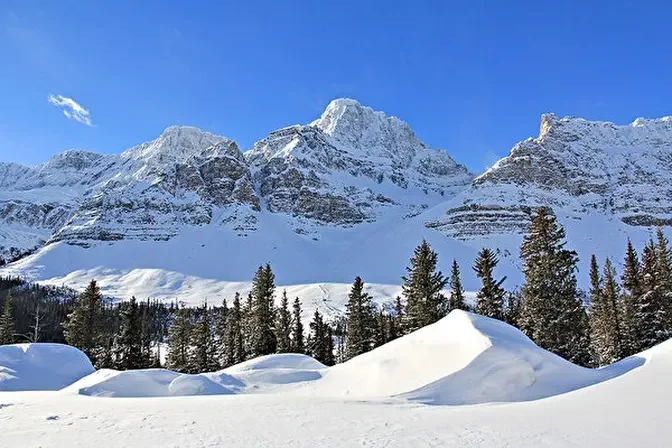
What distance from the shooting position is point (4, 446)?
703 cm

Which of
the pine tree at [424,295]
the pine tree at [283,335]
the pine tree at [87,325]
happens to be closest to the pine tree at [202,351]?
the pine tree at [87,325]

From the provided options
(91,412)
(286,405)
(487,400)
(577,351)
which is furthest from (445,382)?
(577,351)

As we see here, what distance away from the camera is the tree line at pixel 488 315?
23.6 metres

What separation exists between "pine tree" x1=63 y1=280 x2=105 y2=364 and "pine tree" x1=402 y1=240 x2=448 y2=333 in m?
22.4

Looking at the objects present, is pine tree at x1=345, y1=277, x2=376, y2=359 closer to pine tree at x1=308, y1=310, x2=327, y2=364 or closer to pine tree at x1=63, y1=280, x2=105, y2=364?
pine tree at x1=308, y1=310, x2=327, y2=364

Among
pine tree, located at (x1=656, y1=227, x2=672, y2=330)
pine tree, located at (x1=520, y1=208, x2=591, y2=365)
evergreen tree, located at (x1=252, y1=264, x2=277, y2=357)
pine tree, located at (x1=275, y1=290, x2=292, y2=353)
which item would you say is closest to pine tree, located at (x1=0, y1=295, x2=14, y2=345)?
evergreen tree, located at (x1=252, y1=264, x2=277, y2=357)

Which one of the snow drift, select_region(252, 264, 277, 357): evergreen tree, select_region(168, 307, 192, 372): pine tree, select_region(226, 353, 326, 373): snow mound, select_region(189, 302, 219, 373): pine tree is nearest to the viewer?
the snow drift

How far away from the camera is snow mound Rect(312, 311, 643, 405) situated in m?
11.4

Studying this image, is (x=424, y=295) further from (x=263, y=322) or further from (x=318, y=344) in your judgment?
(x=318, y=344)

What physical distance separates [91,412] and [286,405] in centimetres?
375

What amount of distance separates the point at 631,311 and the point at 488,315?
8016 mm

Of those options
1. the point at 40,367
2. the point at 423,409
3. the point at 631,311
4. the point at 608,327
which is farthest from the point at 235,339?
the point at 423,409

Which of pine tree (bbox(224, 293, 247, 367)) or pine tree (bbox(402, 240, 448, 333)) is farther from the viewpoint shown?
pine tree (bbox(224, 293, 247, 367))

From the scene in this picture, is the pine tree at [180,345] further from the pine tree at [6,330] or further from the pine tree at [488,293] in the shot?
the pine tree at [488,293]
